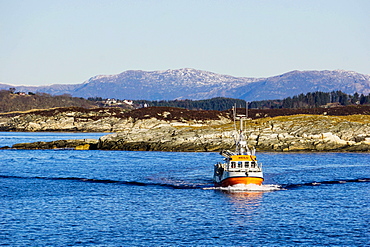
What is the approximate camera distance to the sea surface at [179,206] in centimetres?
3906

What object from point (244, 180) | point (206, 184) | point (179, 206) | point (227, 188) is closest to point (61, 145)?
point (206, 184)

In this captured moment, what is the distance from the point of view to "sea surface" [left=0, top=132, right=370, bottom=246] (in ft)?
128

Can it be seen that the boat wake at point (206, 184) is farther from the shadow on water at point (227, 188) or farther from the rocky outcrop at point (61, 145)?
the rocky outcrop at point (61, 145)

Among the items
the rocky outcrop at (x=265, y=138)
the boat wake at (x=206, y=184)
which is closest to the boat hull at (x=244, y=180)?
the boat wake at (x=206, y=184)

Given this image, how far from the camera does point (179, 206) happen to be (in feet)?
168

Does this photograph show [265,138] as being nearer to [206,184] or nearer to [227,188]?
[206,184]

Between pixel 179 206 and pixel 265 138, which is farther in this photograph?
pixel 265 138

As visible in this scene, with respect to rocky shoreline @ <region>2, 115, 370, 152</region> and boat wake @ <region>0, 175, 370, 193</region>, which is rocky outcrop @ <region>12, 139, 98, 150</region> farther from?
boat wake @ <region>0, 175, 370, 193</region>

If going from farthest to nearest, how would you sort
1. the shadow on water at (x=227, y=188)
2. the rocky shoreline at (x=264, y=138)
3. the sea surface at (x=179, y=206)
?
the rocky shoreline at (x=264, y=138) → the shadow on water at (x=227, y=188) → the sea surface at (x=179, y=206)

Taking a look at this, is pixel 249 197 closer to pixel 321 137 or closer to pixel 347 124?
pixel 321 137

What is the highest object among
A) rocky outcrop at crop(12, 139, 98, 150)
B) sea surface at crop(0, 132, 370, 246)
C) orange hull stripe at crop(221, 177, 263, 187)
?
rocky outcrop at crop(12, 139, 98, 150)

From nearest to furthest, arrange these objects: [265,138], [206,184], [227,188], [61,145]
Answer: [227,188]
[206,184]
[265,138]
[61,145]

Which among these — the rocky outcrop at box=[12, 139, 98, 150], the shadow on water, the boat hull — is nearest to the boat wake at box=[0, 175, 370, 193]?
the shadow on water

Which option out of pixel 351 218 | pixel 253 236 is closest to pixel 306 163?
pixel 351 218
